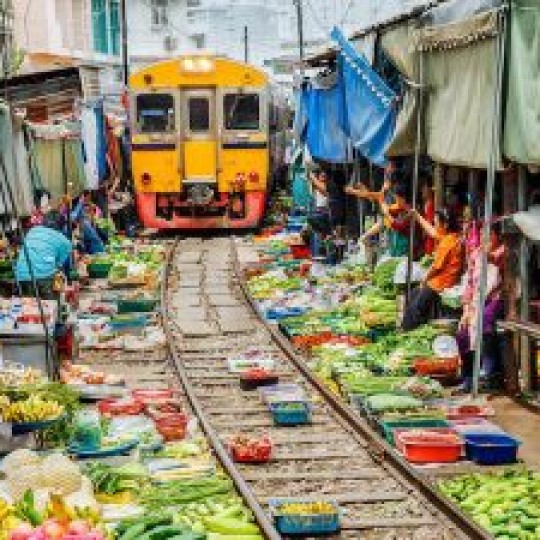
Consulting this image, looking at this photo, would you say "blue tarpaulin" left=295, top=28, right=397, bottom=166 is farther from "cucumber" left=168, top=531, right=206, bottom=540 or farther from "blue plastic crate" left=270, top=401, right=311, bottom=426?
"cucumber" left=168, top=531, right=206, bottom=540

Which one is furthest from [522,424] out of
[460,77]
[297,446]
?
[460,77]

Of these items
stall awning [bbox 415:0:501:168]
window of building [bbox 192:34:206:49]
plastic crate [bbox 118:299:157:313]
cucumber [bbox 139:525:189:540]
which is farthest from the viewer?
window of building [bbox 192:34:206:49]

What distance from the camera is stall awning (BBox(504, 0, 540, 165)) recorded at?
9648 mm

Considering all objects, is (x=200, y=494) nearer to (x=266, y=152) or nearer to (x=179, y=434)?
(x=179, y=434)

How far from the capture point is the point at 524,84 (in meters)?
9.92

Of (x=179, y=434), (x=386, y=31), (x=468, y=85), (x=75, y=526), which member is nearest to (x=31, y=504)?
(x=75, y=526)

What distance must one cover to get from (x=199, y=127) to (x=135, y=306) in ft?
28.4

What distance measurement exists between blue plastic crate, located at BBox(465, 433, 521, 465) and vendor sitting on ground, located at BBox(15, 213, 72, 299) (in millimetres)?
5306

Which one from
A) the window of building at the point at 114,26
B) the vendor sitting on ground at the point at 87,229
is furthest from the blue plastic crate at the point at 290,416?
the window of building at the point at 114,26

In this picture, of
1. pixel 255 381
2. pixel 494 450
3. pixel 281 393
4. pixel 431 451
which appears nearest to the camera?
pixel 494 450

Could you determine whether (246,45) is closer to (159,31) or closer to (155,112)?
(159,31)

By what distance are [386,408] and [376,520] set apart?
2684mm

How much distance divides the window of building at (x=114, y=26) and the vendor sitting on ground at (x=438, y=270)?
3279 cm

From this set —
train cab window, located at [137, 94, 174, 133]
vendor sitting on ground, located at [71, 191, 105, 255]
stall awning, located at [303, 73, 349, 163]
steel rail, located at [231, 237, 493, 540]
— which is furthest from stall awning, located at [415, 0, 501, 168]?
train cab window, located at [137, 94, 174, 133]
